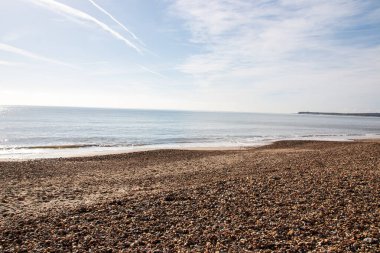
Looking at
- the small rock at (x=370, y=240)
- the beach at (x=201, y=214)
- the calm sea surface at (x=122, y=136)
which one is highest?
the small rock at (x=370, y=240)

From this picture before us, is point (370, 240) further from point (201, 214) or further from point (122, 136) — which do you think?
point (122, 136)

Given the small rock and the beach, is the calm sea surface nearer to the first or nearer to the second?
the beach

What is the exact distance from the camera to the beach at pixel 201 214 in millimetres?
7426

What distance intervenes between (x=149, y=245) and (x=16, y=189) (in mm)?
10238

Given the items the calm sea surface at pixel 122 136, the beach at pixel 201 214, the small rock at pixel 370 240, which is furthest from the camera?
the calm sea surface at pixel 122 136

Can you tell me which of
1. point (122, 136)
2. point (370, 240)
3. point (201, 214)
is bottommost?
point (122, 136)

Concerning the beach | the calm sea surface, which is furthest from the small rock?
the calm sea surface

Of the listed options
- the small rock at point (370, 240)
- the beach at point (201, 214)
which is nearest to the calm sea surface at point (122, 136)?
the beach at point (201, 214)

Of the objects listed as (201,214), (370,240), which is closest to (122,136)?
(201,214)

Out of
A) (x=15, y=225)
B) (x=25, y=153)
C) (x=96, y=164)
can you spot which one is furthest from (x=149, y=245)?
(x=25, y=153)

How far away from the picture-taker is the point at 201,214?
958 cm

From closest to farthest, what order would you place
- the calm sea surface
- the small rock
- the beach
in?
1. the small rock
2. the beach
3. the calm sea surface

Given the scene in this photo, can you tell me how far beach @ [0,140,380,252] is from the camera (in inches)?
292

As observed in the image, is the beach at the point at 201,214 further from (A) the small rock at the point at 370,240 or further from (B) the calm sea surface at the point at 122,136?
(B) the calm sea surface at the point at 122,136
